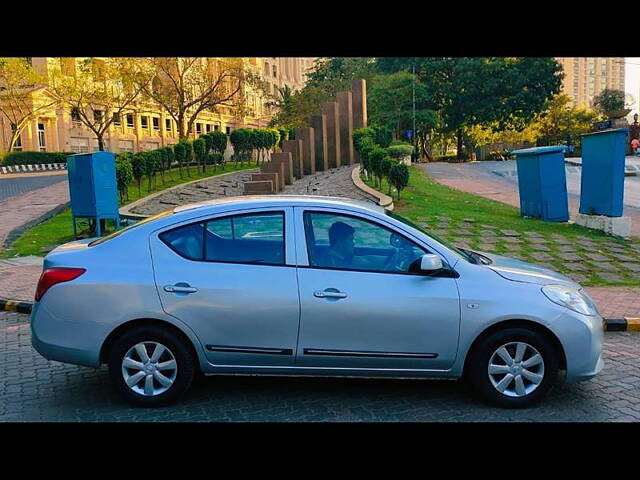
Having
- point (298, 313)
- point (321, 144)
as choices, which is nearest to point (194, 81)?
point (321, 144)

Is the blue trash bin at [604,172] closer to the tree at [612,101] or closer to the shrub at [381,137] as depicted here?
the shrub at [381,137]

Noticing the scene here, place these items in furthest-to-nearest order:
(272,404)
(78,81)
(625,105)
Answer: (625,105)
(78,81)
(272,404)

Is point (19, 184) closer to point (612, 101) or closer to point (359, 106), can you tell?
point (359, 106)

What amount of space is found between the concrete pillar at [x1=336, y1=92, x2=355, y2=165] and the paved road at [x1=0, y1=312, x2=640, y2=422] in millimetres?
21611

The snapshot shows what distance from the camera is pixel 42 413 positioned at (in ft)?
15.2

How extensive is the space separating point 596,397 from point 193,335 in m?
3.21

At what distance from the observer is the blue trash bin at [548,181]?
45.7ft

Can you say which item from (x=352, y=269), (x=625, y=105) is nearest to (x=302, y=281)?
(x=352, y=269)

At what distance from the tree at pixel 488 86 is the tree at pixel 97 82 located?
21271 mm

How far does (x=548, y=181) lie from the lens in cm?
1406

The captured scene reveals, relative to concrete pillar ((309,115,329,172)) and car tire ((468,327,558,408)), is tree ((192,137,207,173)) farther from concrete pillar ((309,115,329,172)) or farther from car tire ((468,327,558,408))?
car tire ((468,327,558,408))

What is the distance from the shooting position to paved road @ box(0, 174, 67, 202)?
74.6 ft
